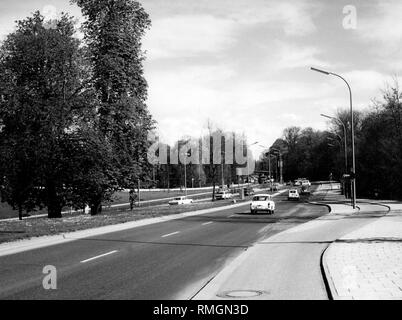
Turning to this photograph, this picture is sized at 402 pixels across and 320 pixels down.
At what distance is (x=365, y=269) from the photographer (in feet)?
35.1

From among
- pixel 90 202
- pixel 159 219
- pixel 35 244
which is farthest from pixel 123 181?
pixel 35 244

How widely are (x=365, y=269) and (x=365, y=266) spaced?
422 millimetres

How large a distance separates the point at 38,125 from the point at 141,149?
834 centimetres

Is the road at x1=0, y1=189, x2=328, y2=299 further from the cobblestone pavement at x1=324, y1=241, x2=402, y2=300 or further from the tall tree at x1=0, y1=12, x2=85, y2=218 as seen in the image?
the tall tree at x1=0, y1=12, x2=85, y2=218

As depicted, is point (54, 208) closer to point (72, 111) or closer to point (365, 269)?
point (72, 111)

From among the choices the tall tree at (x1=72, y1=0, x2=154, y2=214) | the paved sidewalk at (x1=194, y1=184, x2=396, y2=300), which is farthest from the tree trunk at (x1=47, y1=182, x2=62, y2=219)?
the paved sidewalk at (x1=194, y1=184, x2=396, y2=300)

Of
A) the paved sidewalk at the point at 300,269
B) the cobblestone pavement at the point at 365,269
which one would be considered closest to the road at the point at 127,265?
the paved sidewalk at the point at 300,269

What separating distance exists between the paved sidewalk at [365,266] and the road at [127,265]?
2754 mm

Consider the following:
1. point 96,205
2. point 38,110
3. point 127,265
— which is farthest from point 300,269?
point 96,205

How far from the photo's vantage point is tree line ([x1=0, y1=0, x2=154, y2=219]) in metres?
32.7

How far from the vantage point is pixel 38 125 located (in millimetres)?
33344

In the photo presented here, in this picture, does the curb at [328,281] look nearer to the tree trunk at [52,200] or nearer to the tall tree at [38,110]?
the tall tree at [38,110]

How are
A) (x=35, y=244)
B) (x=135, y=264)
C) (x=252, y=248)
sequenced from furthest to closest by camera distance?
(x=35, y=244)
(x=252, y=248)
(x=135, y=264)
